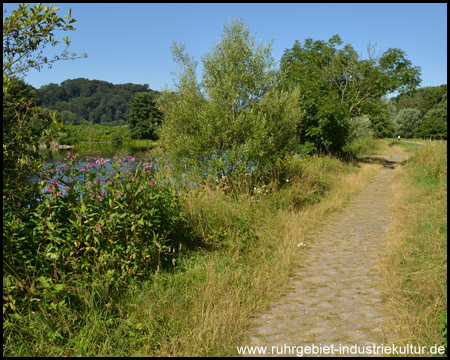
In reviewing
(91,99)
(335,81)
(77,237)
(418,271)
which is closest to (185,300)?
(77,237)

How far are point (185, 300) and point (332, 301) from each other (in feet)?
6.62

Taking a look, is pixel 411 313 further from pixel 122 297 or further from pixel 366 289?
pixel 122 297

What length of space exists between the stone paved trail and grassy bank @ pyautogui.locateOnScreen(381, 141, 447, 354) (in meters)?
0.23

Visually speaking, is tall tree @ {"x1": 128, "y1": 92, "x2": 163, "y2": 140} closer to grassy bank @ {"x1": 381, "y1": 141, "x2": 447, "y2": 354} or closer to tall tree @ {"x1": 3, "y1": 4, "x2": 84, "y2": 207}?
grassy bank @ {"x1": 381, "y1": 141, "x2": 447, "y2": 354}

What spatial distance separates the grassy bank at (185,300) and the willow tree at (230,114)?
299 centimetres

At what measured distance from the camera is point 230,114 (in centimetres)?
1091

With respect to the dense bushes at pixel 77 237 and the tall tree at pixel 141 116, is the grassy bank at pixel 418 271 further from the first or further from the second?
the tall tree at pixel 141 116

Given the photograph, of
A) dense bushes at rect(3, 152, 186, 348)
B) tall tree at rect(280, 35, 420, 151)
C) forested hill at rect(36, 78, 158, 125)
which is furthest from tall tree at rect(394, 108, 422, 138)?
forested hill at rect(36, 78, 158, 125)

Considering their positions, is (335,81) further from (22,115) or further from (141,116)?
(141,116)

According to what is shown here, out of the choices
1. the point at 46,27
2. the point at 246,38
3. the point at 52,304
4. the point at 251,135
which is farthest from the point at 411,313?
the point at 246,38

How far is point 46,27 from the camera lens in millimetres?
4359

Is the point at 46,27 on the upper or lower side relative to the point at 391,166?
upper

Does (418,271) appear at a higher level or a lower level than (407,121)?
lower

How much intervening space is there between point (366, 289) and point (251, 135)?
6.26 m
